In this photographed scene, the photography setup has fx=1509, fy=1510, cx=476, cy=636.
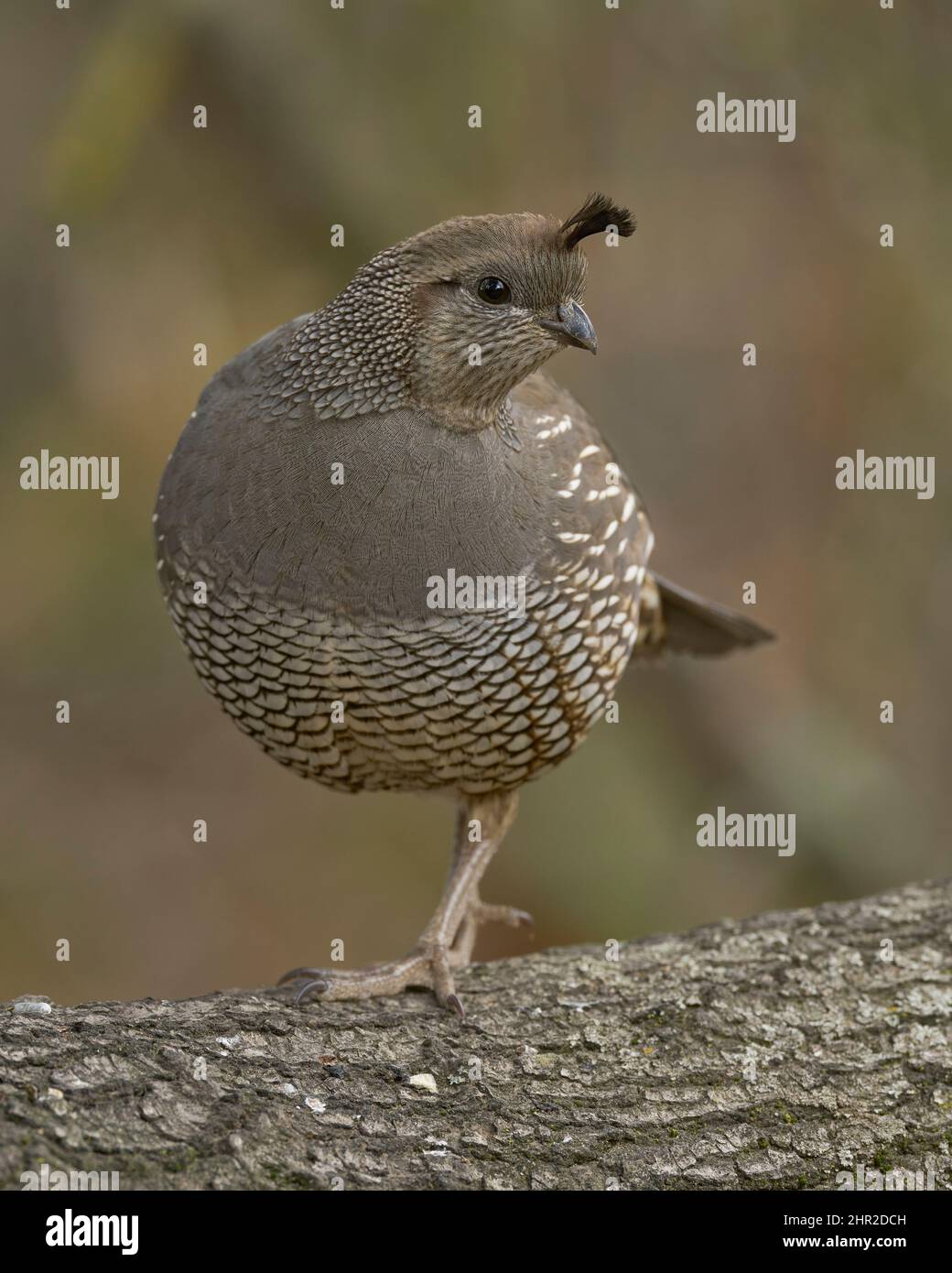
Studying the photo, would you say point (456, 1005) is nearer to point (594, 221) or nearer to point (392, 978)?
point (392, 978)

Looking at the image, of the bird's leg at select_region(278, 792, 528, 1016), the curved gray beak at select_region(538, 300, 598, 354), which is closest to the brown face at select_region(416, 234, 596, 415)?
the curved gray beak at select_region(538, 300, 598, 354)

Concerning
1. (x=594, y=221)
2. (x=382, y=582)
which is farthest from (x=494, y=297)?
(x=382, y=582)

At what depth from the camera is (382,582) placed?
12.6ft

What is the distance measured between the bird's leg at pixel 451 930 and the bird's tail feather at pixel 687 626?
937 mm

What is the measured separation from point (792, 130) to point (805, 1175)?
517 cm

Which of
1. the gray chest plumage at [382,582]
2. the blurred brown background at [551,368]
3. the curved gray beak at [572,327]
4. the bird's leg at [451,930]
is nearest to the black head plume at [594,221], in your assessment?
the curved gray beak at [572,327]

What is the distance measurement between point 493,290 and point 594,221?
31cm

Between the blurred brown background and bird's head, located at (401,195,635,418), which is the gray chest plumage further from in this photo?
the blurred brown background

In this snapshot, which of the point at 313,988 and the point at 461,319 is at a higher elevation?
the point at 461,319

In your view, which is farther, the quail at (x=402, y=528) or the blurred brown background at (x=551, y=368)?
the blurred brown background at (x=551, y=368)

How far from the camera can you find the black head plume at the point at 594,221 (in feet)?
12.8

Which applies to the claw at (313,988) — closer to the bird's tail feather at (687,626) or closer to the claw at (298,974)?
the claw at (298,974)

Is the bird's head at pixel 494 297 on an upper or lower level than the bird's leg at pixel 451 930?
upper

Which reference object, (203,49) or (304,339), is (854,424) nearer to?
(203,49)
